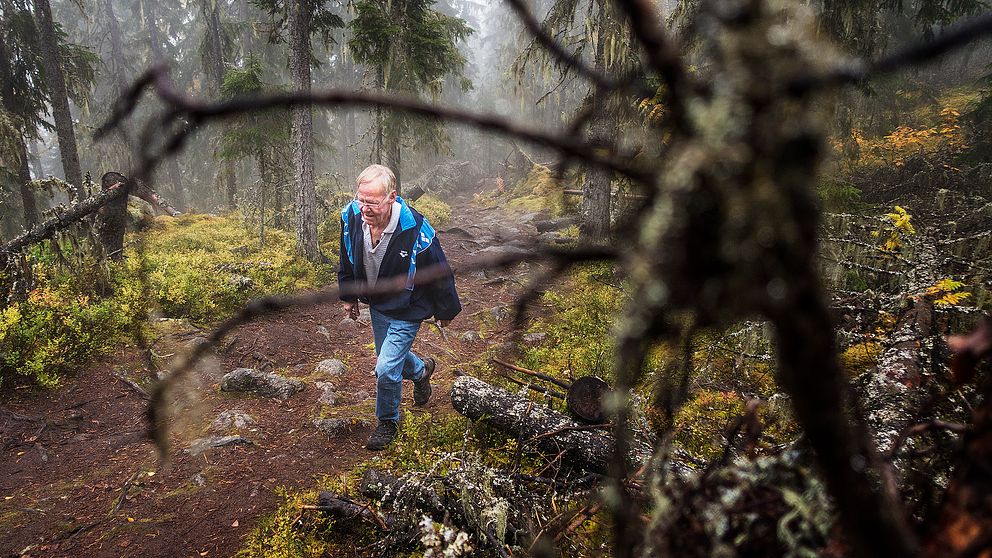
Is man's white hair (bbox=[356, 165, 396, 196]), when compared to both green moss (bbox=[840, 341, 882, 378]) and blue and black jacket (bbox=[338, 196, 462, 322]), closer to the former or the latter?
blue and black jacket (bbox=[338, 196, 462, 322])

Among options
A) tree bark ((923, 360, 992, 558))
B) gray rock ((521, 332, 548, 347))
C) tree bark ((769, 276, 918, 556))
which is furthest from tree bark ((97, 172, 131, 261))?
tree bark ((923, 360, 992, 558))

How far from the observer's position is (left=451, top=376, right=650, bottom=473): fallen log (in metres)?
3.23

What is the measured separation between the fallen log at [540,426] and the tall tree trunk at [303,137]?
25.2 ft

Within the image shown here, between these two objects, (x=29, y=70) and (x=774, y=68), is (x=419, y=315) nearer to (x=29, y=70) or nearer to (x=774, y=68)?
(x=774, y=68)

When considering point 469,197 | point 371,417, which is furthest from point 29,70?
point 469,197

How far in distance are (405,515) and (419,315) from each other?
1.68 m

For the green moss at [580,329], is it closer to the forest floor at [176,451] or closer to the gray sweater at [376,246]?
the forest floor at [176,451]

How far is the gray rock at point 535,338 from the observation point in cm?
628

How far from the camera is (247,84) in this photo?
1112cm

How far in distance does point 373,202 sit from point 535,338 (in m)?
3.58

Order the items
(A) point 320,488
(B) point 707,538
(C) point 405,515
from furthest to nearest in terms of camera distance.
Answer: (A) point 320,488 → (C) point 405,515 → (B) point 707,538

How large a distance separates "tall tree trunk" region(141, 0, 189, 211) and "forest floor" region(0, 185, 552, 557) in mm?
17334

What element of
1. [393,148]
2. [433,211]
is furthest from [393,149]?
[433,211]

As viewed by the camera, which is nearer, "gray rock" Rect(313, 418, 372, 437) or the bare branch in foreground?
the bare branch in foreground
